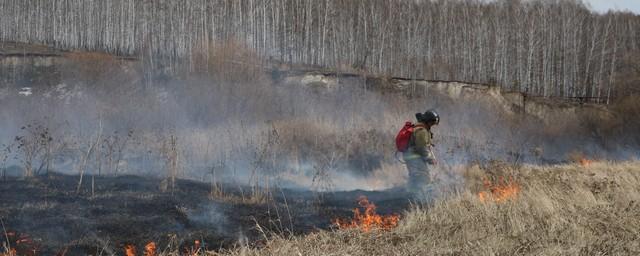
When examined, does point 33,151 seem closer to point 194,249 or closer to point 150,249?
point 194,249

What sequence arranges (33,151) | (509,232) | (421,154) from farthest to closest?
1. (33,151)
2. (421,154)
3. (509,232)

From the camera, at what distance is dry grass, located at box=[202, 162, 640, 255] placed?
3920 millimetres

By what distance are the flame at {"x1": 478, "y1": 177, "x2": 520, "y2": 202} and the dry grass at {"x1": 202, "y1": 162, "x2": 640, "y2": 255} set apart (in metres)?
0.17

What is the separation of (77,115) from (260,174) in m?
12.7

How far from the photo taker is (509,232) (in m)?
4.47

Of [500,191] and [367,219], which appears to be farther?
[500,191]

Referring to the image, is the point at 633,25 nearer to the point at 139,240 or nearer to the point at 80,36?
the point at 80,36

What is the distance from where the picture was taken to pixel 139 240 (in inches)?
249

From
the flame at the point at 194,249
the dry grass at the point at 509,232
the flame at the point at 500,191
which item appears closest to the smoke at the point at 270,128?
the flame at the point at 500,191

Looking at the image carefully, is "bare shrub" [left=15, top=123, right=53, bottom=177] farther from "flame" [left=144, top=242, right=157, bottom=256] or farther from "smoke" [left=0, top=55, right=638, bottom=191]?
"flame" [left=144, top=242, right=157, bottom=256]

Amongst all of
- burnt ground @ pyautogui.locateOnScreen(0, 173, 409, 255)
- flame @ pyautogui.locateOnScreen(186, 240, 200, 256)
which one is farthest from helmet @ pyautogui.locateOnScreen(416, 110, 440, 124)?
flame @ pyautogui.locateOnScreen(186, 240, 200, 256)

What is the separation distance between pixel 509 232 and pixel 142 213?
498cm

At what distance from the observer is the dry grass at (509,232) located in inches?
154

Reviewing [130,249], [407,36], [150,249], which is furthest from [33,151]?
[407,36]
